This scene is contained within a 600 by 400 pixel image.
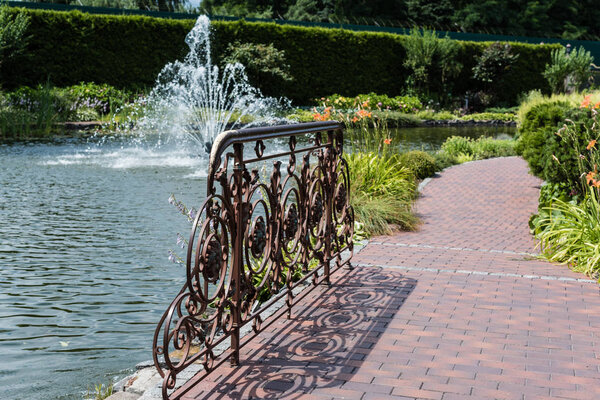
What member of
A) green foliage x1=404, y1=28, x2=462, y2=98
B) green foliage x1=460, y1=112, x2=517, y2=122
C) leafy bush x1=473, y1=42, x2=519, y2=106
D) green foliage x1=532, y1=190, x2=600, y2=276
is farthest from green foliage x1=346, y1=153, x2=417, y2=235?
leafy bush x1=473, y1=42, x2=519, y2=106

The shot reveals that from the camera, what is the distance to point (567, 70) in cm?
3222

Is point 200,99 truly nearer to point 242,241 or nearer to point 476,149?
point 476,149

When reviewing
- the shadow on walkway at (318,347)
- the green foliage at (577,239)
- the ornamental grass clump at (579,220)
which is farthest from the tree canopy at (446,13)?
the shadow on walkway at (318,347)

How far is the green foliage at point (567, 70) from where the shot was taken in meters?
31.2

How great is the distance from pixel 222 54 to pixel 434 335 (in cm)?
2264

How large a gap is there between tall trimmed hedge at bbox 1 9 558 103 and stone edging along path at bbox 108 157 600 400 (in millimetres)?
18865

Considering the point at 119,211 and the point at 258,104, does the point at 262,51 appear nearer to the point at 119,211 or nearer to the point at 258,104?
the point at 258,104

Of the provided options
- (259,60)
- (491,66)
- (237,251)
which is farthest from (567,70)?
(237,251)

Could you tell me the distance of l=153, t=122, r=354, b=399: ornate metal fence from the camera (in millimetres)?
3205

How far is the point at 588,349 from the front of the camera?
4.07 m

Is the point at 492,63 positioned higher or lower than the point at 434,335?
higher

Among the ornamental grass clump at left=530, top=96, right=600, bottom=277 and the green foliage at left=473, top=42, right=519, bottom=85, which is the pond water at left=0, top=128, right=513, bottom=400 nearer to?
the ornamental grass clump at left=530, top=96, right=600, bottom=277

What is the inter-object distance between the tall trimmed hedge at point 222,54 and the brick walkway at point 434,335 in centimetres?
1885

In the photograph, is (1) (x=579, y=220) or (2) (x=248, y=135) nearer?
(2) (x=248, y=135)
